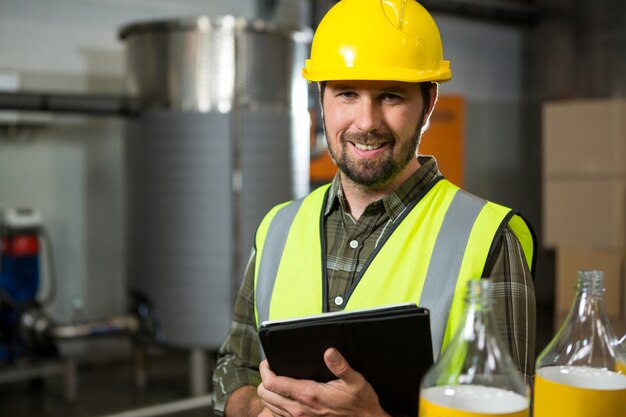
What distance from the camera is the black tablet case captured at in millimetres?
1054

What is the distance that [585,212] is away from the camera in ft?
20.4

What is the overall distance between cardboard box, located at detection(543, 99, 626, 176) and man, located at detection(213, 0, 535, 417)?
5.01 metres

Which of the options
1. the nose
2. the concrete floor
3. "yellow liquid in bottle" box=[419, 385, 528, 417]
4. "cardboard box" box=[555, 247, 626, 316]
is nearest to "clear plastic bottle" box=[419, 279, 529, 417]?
"yellow liquid in bottle" box=[419, 385, 528, 417]

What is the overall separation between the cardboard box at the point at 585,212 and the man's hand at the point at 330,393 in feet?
17.7

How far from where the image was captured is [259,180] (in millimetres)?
4254

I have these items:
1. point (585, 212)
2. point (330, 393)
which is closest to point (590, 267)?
point (585, 212)

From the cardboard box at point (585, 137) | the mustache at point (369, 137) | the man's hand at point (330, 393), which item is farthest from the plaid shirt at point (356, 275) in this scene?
the cardboard box at point (585, 137)

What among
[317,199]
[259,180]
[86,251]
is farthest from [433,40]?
[86,251]

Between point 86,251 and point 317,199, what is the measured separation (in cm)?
381

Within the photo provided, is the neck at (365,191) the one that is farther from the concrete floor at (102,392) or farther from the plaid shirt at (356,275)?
the concrete floor at (102,392)

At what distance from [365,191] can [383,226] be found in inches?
3.0

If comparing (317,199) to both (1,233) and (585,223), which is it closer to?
(1,233)

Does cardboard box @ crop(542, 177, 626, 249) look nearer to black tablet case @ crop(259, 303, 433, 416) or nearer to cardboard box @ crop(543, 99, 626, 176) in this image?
cardboard box @ crop(543, 99, 626, 176)

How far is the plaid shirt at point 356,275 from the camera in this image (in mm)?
1263
